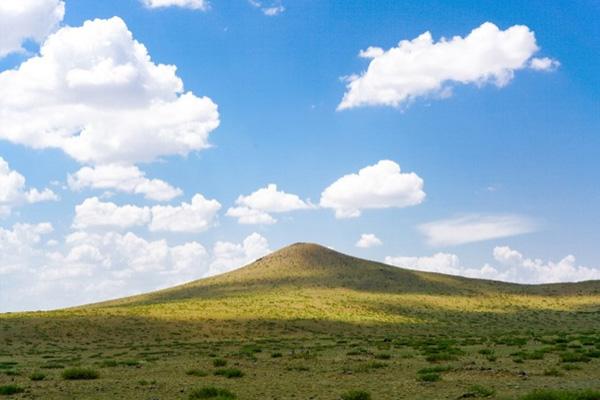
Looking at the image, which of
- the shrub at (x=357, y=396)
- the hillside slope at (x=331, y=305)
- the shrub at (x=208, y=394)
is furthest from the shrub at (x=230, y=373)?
the hillside slope at (x=331, y=305)

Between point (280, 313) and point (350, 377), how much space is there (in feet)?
192

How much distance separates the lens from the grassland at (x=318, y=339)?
21562 millimetres

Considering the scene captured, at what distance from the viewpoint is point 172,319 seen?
72375 mm

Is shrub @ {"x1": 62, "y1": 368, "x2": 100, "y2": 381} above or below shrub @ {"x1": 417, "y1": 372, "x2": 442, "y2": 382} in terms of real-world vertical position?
above

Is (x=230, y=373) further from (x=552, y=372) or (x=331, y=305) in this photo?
(x=331, y=305)

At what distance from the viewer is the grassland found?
70.7 ft

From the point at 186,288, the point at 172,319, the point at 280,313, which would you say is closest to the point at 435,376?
the point at 172,319

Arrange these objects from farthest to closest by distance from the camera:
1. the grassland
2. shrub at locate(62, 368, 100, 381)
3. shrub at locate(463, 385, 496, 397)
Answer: shrub at locate(62, 368, 100, 381) → the grassland → shrub at locate(463, 385, 496, 397)

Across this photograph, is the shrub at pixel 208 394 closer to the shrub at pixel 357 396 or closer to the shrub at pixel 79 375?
the shrub at pixel 357 396

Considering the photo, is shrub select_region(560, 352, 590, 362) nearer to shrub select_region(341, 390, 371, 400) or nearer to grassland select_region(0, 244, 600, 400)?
grassland select_region(0, 244, 600, 400)

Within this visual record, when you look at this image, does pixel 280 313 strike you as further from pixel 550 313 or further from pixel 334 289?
pixel 550 313

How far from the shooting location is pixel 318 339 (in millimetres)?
57750

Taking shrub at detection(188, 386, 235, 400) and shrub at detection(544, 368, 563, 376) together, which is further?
shrub at detection(544, 368, 563, 376)

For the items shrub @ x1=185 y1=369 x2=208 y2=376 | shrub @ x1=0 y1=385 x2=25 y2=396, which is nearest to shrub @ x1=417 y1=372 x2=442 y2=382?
shrub @ x1=185 y1=369 x2=208 y2=376
